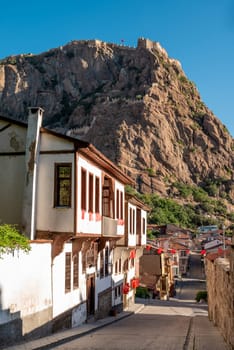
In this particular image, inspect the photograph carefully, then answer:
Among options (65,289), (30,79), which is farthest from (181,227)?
(65,289)

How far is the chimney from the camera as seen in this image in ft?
55.7

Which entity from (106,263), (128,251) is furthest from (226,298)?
(128,251)

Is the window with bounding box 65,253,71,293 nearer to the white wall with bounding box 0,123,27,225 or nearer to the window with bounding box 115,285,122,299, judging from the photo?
the white wall with bounding box 0,123,27,225

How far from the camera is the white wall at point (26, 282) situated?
12.6 metres

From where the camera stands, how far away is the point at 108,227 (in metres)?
22.7

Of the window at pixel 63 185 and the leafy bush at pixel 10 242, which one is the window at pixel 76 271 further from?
the leafy bush at pixel 10 242

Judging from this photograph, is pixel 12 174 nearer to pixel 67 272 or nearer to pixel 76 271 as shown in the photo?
pixel 67 272

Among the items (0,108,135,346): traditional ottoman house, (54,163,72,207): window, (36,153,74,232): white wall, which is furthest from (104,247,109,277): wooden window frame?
(36,153,74,232): white wall

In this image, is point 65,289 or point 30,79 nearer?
point 65,289

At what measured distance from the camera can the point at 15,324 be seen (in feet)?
43.1

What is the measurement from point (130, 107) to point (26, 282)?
12912cm

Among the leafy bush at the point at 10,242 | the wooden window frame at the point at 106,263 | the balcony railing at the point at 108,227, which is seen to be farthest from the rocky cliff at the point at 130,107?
the leafy bush at the point at 10,242

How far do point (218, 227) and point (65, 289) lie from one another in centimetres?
11078

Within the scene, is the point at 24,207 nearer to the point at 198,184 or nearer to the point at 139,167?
the point at 139,167
